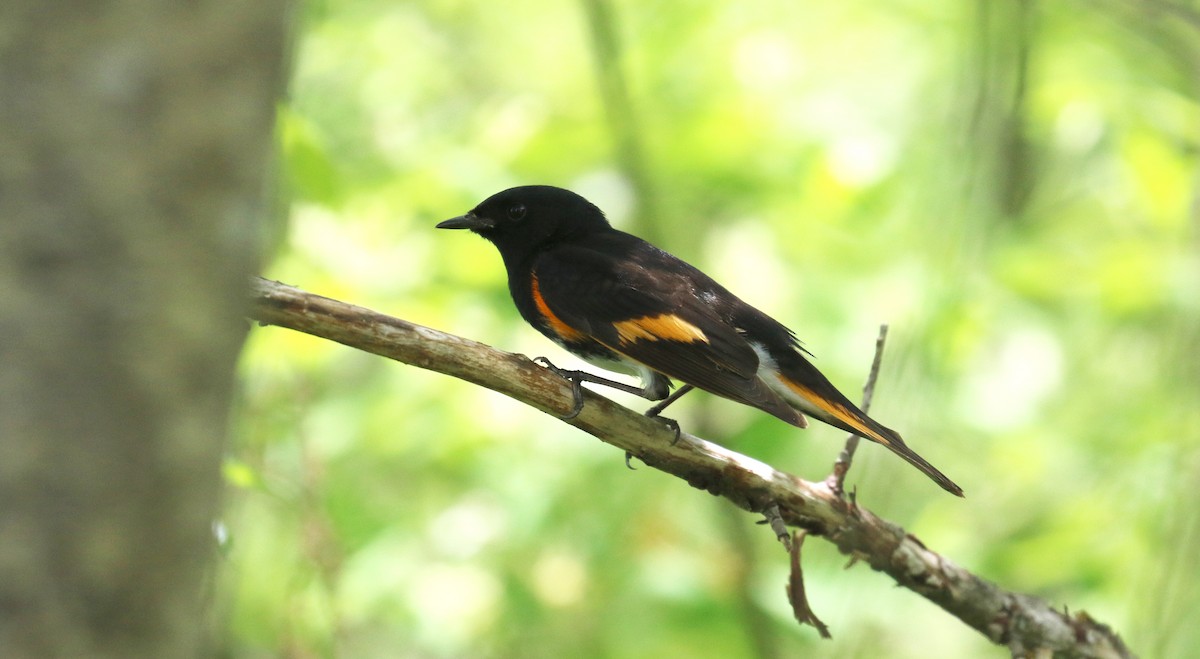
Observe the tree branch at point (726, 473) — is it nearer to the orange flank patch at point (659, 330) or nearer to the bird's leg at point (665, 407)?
the bird's leg at point (665, 407)

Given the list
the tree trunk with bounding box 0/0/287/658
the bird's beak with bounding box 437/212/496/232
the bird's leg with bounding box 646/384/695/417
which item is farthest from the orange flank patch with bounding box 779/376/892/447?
the tree trunk with bounding box 0/0/287/658

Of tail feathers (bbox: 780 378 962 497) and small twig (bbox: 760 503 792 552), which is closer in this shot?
small twig (bbox: 760 503 792 552)

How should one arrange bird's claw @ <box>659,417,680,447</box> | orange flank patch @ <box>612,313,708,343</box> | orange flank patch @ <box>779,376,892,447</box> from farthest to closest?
orange flank patch @ <box>612,313,708,343</box> < orange flank patch @ <box>779,376,892,447</box> < bird's claw @ <box>659,417,680,447</box>

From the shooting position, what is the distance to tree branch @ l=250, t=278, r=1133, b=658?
2178 mm

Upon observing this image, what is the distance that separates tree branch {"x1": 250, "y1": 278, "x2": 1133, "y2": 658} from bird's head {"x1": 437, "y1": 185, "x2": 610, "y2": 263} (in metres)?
1.17

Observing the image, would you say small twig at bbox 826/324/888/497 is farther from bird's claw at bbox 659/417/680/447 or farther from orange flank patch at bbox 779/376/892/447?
bird's claw at bbox 659/417/680/447

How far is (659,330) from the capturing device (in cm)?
300

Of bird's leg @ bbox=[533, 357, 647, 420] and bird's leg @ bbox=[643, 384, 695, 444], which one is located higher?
bird's leg @ bbox=[643, 384, 695, 444]

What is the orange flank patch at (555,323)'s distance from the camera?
311 centimetres

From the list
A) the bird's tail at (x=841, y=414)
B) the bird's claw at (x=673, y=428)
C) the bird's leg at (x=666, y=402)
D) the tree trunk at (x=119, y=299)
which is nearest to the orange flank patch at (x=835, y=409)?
the bird's tail at (x=841, y=414)

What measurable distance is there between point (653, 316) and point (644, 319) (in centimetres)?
4

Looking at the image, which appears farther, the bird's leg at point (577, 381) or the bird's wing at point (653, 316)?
the bird's wing at point (653, 316)

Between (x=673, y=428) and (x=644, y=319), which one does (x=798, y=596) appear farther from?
(x=644, y=319)

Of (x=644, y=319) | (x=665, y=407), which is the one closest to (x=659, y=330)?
(x=644, y=319)
